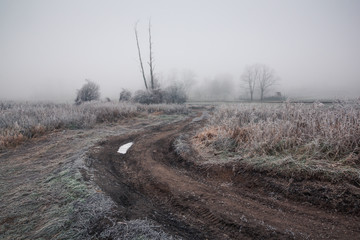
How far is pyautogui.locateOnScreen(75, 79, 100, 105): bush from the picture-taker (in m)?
22.5

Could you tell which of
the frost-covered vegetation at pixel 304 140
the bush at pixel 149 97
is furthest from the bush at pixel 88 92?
the frost-covered vegetation at pixel 304 140

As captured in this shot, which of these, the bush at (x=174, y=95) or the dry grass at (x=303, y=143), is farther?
the bush at (x=174, y=95)

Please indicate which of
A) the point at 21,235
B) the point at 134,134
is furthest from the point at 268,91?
the point at 21,235

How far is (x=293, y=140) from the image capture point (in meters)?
5.15

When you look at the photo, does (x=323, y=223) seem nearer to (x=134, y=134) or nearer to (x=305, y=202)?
(x=305, y=202)

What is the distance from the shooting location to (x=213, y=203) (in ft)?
11.8

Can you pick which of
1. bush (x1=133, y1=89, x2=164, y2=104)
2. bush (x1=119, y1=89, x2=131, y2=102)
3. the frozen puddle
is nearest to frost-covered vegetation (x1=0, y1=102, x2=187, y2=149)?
the frozen puddle

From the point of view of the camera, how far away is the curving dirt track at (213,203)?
285cm

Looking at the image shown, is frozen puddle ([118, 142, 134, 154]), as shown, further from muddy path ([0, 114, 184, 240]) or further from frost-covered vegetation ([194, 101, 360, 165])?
frost-covered vegetation ([194, 101, 360, 165])

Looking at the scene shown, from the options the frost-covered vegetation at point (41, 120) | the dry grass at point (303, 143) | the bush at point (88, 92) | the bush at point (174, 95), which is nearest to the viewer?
the dry grass at point (303, 143)

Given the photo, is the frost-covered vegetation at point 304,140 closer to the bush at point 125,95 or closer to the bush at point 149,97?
the bush at point 149,97

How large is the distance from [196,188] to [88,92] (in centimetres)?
2218

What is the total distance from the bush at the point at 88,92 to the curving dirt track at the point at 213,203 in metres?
19.2

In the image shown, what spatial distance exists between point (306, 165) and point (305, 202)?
2.94 feet
